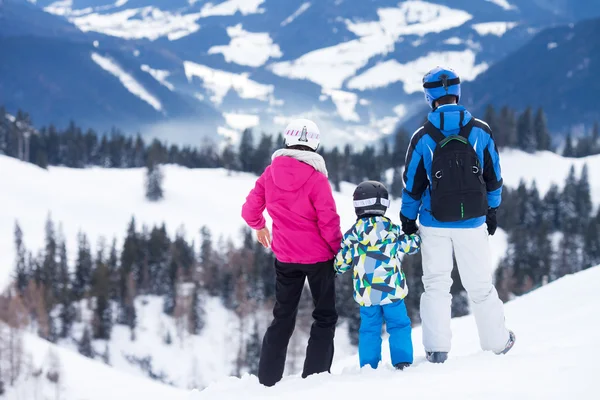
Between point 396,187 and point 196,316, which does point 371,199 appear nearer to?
point 196,316

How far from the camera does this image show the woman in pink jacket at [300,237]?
271 inches

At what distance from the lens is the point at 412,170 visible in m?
6.79

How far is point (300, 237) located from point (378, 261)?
915 mm

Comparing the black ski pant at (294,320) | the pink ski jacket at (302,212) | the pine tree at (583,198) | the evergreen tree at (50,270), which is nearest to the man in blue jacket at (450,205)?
the pink ski jacket at (302,212)

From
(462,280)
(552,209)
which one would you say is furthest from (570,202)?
(462,280)

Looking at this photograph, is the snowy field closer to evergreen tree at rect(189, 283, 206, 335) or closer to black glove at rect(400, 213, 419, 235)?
black glove at rect(400, 213, 419, 235)

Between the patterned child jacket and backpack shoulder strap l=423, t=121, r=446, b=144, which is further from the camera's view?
the patterned child jacket

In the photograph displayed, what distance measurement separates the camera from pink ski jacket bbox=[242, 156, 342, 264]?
22.5ft

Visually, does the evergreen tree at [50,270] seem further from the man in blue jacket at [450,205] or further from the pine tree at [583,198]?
the pine tree at [583,198]

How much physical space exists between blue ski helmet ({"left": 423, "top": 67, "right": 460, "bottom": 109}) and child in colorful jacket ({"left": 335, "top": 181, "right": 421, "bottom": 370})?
1203 millimetres

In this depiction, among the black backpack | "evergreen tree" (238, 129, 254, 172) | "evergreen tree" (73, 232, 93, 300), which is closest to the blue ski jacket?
the black backpack

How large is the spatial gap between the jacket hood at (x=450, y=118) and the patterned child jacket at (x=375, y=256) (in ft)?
3.93

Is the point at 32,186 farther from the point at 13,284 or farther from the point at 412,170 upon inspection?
the point at 412,170

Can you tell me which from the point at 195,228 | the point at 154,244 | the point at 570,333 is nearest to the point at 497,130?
the point at 195,228
